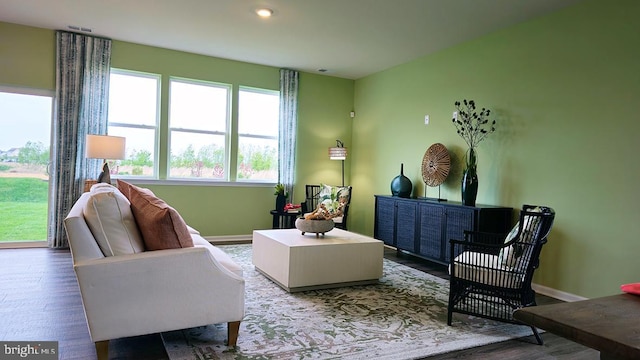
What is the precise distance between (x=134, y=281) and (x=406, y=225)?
359cm

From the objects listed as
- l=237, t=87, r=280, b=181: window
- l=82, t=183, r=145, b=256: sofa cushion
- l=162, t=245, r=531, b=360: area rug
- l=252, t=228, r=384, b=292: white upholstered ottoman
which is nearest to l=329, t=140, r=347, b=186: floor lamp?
l=237, t=87, r=280, b=181: window

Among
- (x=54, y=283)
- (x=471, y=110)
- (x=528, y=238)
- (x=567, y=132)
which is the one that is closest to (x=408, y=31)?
(x=471, y=110)

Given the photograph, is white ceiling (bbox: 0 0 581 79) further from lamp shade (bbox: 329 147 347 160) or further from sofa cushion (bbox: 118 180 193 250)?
sofa cushion (bbox: 118 180 193 250)

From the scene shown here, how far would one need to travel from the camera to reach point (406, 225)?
5.03m

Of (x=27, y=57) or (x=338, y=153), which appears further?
(x=338, y=153)

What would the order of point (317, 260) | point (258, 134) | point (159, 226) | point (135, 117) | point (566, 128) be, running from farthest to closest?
1. point (258, 134)
2. point (135, 117)
3. point (566, 128)
4. point (317, 260)
5. point (159, 226)

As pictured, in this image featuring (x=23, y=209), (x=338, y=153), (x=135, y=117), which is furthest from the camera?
(x=338, y=153)

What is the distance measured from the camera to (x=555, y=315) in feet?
3.49

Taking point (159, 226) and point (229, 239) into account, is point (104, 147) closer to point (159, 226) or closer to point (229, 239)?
point (229, 239)

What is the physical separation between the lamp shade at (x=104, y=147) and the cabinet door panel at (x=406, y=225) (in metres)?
3.57

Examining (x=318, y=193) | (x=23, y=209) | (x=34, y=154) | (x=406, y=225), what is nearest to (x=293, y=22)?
(x=406, y=225)

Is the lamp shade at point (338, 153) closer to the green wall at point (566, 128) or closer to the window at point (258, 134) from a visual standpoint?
the window at point (258, 134)

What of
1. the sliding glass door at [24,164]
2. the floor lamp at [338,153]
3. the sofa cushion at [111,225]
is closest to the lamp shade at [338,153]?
the floor lamp at [338,153]

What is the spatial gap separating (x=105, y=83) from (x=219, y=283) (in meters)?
4.20
